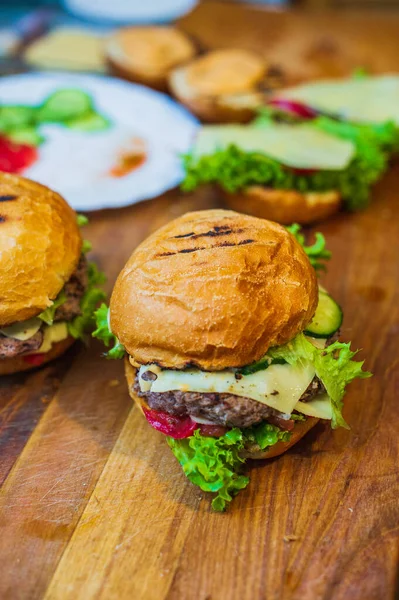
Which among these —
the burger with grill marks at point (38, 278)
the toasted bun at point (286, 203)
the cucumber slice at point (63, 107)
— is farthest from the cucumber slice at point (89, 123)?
the burger with grill marks at point (38, 278)

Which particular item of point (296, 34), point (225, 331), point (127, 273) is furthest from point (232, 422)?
point (296, 34)

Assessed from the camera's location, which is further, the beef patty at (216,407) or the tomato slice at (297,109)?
the tomato slice at (297,109)

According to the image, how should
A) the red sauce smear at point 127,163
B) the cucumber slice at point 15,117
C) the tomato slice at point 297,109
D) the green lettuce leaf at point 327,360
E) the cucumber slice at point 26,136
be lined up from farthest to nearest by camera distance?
the cucumber slice at point 15,117 < the cucumber slice at point 26,136 < the tomato slice at point 297,109 < the red sauce smear at point 127,163 < the green lettuce leaf at point 327,360

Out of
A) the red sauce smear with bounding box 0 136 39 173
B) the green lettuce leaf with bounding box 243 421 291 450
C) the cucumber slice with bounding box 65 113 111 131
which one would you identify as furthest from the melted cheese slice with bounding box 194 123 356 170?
the green lettuce leaf with bounding box 243 421 291 450

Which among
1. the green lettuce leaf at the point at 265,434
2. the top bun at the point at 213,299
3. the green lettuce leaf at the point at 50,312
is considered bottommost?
the green lettuce leaf at the point at 265,434

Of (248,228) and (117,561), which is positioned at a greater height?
(248,228)

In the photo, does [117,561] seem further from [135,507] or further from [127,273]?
[127,273]

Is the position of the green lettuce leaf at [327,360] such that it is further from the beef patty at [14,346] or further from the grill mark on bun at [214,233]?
the beef patty at [14,346]

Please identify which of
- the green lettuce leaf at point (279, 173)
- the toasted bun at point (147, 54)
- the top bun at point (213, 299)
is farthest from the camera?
the toasted bun at point (147, 54)

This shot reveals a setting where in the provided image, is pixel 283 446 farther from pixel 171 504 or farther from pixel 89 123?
pixel 89 123
